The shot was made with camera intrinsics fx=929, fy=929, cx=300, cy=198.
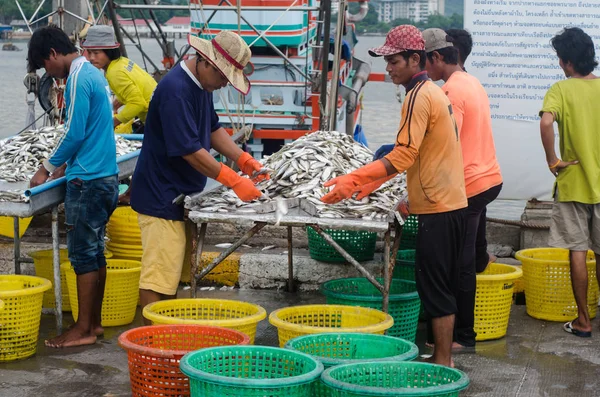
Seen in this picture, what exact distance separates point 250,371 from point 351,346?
0.58 meters

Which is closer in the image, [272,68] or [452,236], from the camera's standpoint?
[452,236]

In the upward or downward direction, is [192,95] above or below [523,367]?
above

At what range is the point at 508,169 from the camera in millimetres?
7816

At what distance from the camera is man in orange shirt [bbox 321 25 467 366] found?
198 inches

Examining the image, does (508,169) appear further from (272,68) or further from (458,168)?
(272,68)

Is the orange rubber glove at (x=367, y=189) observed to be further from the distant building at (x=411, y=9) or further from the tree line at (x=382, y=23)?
the distant building at (x=411, y=9)

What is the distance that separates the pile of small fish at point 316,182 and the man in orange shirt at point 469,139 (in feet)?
1.66

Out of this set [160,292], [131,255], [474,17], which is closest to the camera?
[160,292]

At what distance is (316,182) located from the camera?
593 cm

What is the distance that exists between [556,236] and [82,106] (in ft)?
10.7

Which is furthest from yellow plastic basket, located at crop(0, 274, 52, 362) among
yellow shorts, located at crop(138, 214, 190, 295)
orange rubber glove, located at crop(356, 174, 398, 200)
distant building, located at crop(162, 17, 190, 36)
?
distant building, located at crop(162, 17, 190, 36)

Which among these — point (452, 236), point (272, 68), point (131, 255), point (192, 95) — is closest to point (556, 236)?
point (452, 236)

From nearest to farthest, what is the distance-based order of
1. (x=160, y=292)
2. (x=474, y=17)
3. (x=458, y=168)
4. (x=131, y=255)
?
(x=458, y=168) < (x=160, y=292) < (x=131, y=255) < (x=474, y=17)

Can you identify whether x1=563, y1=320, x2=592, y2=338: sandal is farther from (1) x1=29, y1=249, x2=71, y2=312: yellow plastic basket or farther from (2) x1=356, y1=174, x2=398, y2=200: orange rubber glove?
(1) x1=29, y1=249, x2=71, y2=312: yellow plastic basket
